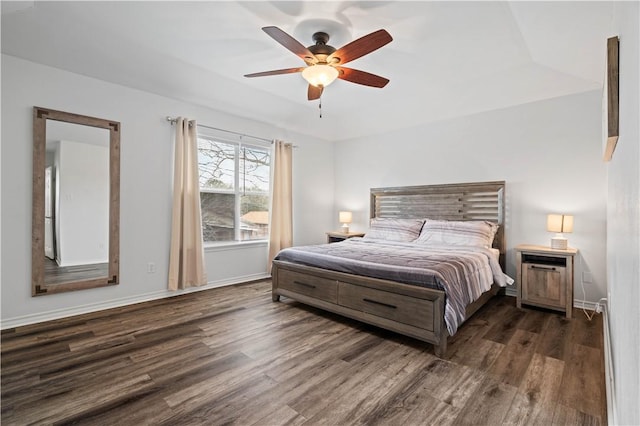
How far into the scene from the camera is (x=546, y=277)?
327cm

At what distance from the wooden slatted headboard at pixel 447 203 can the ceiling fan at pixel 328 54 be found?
7.57ft

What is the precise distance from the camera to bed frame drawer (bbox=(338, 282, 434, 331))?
240 centimetres

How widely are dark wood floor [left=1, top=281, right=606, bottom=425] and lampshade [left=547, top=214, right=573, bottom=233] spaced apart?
0.93 metres

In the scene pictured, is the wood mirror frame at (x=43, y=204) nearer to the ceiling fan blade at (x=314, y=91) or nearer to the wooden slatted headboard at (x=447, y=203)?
the ceiling fan blade at (x=314, y=91)

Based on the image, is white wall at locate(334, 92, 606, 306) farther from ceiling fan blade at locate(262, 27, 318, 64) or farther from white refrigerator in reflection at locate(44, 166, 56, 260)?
white refrigerator in reflection at locate(44, 166, 56, 260)

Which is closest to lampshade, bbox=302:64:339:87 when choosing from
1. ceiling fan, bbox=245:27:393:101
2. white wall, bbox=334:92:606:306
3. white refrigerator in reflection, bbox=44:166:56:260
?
ceiling fan, bbox=245:27:393:101

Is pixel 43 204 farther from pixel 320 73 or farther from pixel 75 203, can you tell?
pixel 320 73

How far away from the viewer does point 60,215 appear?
3.10m

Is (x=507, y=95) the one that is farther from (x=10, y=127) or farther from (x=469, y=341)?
(x=10, y=127)

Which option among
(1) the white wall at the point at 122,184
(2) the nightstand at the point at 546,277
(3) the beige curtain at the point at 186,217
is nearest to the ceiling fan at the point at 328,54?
(3) the beige curtain at the point at 186,217

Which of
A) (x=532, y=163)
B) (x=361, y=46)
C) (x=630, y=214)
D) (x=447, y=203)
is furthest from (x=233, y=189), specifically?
(x=630, y=214)

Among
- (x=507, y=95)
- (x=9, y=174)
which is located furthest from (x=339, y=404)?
(x=507, y=95)

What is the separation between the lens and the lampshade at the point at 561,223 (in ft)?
10.7

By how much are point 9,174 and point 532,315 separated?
212 inches
